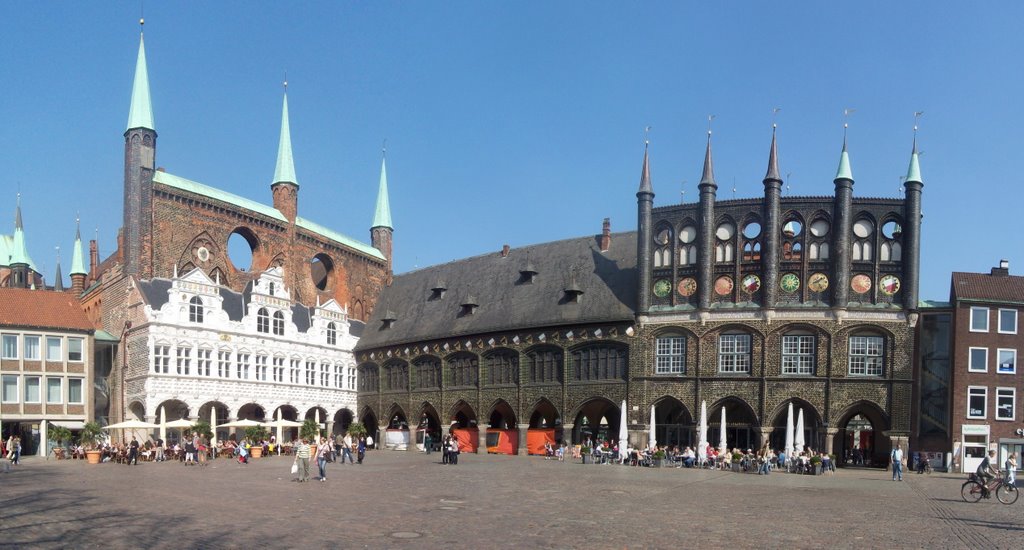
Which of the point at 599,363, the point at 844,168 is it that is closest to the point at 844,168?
the point at 844,168

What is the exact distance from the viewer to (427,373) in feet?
210

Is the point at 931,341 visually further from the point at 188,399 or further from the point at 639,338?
the point at 188,399

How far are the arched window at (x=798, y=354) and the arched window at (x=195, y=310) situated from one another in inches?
1413

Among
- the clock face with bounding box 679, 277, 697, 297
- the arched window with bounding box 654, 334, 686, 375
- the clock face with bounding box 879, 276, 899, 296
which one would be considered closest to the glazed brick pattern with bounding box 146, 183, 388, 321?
the arched window with bounding box 654, 334, 686, 375

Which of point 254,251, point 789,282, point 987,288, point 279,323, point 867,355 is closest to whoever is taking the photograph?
point 987,288

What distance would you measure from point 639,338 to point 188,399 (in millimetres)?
27950

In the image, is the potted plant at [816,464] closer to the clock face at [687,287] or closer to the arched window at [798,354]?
the arched window at [798,354]

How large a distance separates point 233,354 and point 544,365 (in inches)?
808

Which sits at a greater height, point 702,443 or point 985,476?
point 985,476

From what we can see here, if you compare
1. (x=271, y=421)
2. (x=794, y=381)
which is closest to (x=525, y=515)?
(x=794, y=381)

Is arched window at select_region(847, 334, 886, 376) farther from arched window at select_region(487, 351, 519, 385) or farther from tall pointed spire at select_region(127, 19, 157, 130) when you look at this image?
tall pointed spire at select_region(127, 19, 157, 130)

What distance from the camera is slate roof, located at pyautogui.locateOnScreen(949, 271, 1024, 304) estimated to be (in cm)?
4703

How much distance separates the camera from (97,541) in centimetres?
1512

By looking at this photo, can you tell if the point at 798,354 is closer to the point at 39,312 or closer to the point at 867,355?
the point at 867,355
